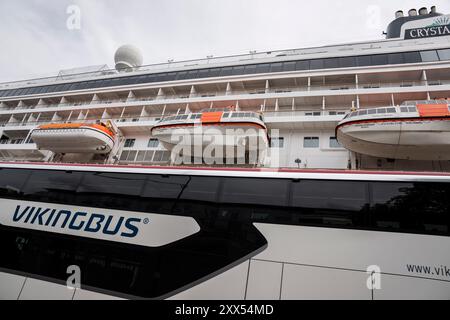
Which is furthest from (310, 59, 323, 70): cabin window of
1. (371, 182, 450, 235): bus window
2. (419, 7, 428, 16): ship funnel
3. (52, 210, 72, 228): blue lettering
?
(52, 210, 72, 228): blue lettering

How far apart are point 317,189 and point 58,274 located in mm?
4784

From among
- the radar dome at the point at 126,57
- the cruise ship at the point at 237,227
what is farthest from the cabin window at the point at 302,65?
the radar dome at the point at 126,57

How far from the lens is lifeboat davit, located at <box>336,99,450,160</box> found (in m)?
7.70

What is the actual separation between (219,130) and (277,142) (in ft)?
10.8

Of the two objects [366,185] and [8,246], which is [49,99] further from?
[366,185]

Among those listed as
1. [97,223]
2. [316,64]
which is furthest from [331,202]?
[316,64]

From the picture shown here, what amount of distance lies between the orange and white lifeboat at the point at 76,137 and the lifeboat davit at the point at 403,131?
12398mm

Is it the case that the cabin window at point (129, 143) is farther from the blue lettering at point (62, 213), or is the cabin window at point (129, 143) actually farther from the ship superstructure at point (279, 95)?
the blue lettering at point (62, 213)

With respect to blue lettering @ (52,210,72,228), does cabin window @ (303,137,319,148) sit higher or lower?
higher

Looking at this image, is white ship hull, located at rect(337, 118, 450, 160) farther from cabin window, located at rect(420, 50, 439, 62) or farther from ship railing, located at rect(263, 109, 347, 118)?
cabin window, located at rect(420, 50, 439, 62)

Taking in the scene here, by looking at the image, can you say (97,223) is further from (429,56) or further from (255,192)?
(429,56)

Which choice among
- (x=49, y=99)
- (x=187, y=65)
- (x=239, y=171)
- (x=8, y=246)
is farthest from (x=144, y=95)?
(x=239, y=171)

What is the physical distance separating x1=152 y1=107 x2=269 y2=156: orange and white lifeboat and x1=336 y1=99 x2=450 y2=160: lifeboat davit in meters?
→ 3.48

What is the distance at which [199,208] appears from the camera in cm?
374
